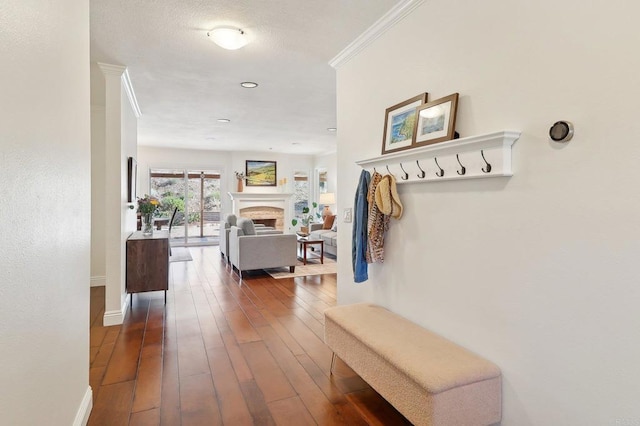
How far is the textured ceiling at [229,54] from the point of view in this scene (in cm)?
240

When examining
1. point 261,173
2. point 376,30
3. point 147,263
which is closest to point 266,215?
point 261,173

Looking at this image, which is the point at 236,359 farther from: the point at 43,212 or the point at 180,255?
the point at 180,255

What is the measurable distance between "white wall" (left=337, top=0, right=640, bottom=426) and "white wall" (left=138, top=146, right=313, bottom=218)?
785 cm

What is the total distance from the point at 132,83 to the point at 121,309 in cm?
238

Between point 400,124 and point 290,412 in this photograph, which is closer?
point 290,412

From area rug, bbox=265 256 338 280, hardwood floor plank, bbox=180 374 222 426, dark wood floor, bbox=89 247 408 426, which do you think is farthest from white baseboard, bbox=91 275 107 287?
hardwood floor plank, bbox=180 374 222 426

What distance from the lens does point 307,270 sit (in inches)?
240

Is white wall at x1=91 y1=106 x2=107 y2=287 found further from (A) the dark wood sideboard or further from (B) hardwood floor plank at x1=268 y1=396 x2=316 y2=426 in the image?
(B) hardwood floor plank at x1=268 y1=396 x2=316 y2=426

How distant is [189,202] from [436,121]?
27.2 ft

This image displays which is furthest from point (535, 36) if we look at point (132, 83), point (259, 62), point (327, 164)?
point (327, 164)

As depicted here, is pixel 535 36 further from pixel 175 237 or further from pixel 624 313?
pixel 175 237

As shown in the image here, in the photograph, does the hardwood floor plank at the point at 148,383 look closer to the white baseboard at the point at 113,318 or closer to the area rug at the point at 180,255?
the white baseboard at the point at 113,318

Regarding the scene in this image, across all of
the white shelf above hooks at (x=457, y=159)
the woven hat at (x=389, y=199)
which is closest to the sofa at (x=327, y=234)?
the woven hat at (x=389, y=199)

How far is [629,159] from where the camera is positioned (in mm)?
1230
